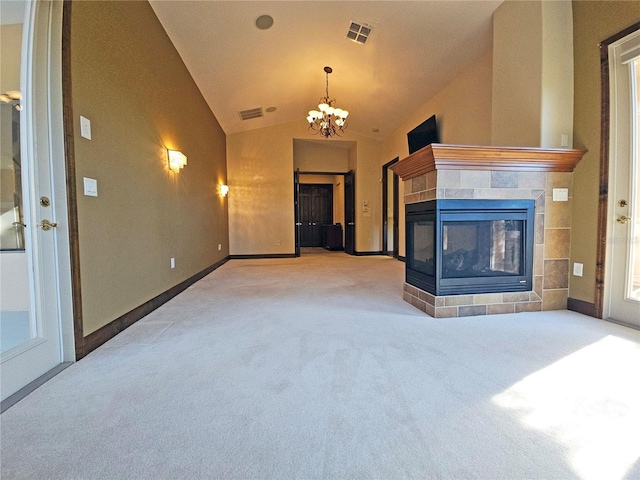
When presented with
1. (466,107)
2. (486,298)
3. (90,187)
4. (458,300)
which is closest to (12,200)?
(90,187)

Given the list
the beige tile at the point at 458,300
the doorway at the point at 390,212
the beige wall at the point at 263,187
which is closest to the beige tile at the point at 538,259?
the beige tile at the point at 458,300

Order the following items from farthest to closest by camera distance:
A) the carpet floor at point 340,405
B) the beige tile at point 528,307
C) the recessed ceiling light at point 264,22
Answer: the recessed ceiling light at point 264,22 < the beige tile at point 528,307 < the carpet floor at point 340,405

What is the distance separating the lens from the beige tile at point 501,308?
2514 millimetres

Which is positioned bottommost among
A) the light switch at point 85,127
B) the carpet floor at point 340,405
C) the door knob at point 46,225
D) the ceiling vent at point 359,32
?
the carpet floor at point 340,405

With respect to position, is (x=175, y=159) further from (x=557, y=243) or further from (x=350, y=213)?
(x=350, y=213)

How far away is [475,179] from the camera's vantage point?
96.3 inches

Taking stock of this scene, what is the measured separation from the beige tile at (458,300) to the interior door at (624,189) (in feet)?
3.54

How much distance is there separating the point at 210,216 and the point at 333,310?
3.46 metres

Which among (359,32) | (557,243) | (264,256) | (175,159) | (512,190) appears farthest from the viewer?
(264,256)

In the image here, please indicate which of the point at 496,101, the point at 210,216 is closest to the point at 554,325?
the point at 496,101

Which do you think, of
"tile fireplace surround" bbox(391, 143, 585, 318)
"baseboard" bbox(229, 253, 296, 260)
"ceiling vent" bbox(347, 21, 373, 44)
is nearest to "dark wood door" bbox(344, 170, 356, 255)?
"baseboard" bbox(229, 253, 296, 260)

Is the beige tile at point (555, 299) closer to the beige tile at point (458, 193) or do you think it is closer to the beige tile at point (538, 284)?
the beige tile at point (538, 284)

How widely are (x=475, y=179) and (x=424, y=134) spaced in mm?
2987

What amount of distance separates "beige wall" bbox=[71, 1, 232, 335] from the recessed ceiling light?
1.08 meters
